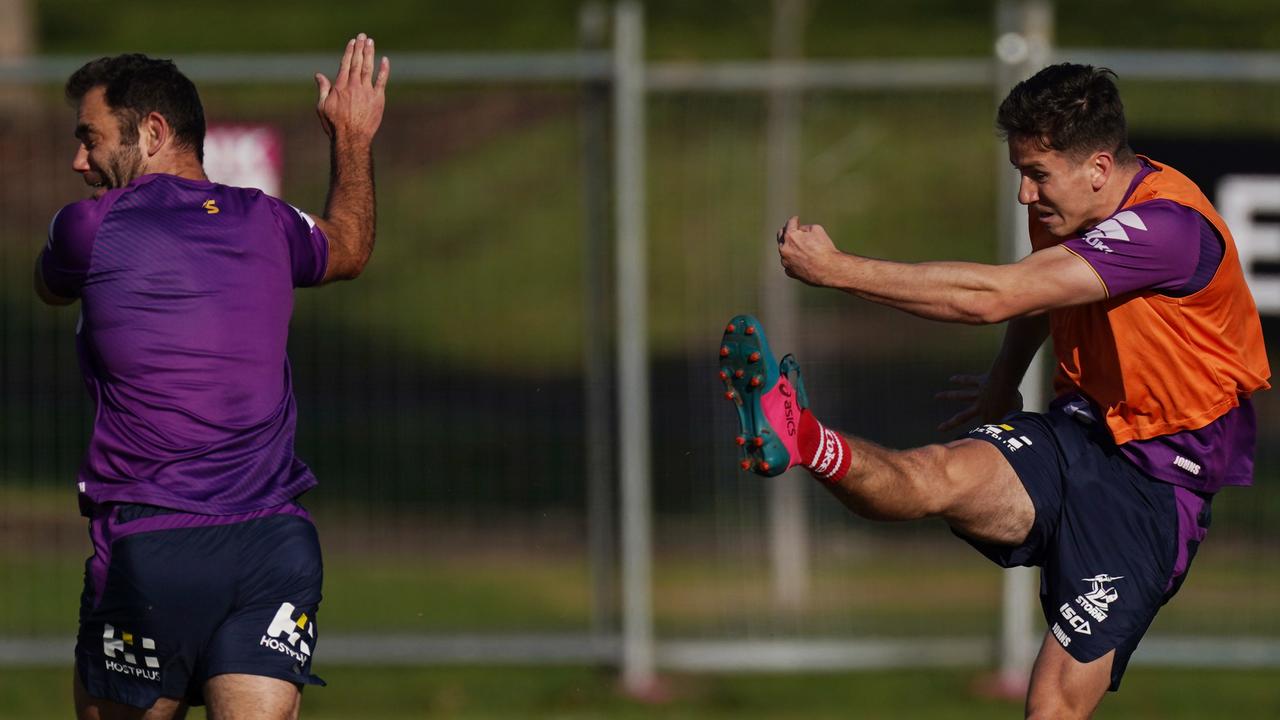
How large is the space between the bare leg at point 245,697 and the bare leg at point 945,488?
5.52 feet

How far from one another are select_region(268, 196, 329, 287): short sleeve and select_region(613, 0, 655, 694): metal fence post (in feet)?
11.5

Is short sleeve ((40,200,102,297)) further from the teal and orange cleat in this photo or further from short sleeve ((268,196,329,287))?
the teal and orange cleat

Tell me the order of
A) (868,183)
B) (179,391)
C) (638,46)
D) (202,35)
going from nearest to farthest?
(179,391) → (638,46) → (868,183) → (202,35)

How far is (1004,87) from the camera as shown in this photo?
8.65 m

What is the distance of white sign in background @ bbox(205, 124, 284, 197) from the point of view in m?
8.60

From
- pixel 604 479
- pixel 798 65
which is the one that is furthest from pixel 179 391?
pixel 798 65

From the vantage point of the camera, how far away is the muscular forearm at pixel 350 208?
17.2 ft

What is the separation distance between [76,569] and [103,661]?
14.2 ft

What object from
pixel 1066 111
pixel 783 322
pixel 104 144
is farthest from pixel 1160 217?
pixel 783 322

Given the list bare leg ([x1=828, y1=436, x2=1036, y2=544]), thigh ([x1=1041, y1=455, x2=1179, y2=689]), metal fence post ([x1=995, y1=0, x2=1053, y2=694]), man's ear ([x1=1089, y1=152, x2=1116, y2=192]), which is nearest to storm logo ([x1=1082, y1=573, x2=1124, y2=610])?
thigh ([x1=1041, y1=455, x2=1179, y2=689])

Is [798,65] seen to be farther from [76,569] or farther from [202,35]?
[202,35]

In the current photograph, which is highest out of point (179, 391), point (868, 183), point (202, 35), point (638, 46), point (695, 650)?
point (202, 35)

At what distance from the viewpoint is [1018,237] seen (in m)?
8.60

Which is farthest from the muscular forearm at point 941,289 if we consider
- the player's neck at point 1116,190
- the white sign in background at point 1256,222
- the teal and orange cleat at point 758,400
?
the white sign in background at point 1256,222
